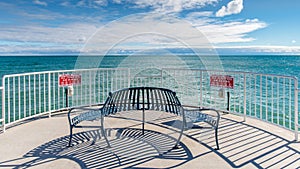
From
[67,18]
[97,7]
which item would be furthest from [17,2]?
[97,7]

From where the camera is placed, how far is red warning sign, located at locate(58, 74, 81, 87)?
456 cm

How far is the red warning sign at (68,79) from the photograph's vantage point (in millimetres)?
4562

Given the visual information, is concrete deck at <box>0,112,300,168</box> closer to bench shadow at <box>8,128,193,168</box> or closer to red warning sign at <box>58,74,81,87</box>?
bench shadow at <box>8,128,193,168</box>

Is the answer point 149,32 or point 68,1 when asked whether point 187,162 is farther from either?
point 68,1

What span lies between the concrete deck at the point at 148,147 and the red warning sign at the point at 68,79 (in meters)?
0.92

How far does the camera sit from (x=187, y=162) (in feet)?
8.11

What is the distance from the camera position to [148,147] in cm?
292

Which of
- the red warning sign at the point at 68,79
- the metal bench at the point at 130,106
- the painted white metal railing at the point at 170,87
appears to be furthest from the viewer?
the red warning sign at the point at 68,79

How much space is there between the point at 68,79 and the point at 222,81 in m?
3.06

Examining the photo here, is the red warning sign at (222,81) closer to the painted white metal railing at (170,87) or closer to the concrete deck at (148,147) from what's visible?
the painted white metal railing at (170,87)

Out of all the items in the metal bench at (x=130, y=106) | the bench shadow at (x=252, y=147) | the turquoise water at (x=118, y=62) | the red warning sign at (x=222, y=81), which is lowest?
the bench shadow at (x=252, y=147)

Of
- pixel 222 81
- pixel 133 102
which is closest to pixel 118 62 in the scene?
pixel 222 81

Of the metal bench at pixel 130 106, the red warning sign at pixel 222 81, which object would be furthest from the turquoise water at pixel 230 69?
the metal bench at pixel 130 106

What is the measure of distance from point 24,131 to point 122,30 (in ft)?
9.95
